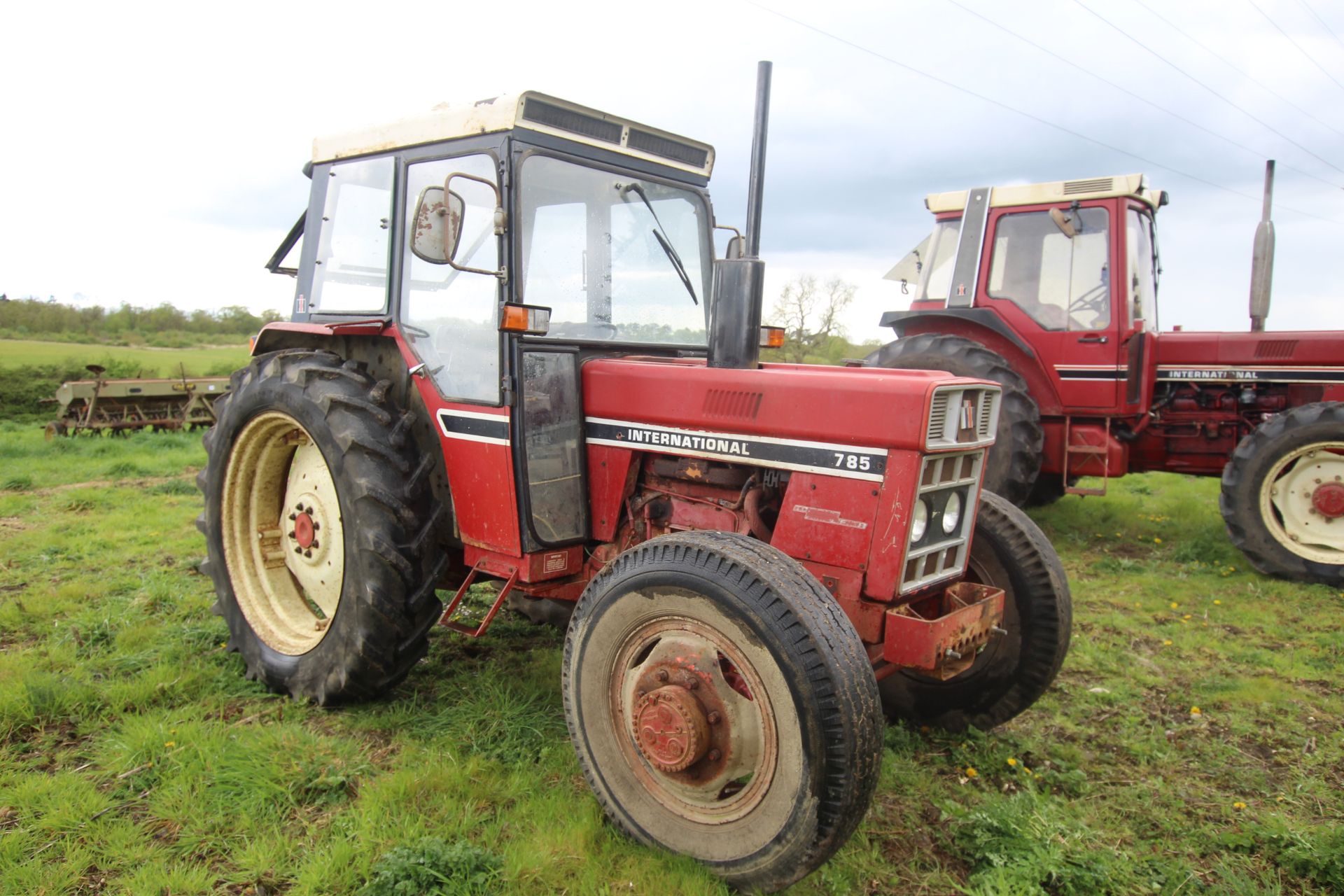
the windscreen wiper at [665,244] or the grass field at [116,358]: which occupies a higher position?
the windscreen wiper at [665,244]

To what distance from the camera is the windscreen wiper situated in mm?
3928

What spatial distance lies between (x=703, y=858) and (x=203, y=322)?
1019 inches

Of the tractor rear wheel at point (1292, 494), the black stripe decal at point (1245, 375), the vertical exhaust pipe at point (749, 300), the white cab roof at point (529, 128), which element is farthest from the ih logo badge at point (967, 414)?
the black stripe decal at point (1245, 375)

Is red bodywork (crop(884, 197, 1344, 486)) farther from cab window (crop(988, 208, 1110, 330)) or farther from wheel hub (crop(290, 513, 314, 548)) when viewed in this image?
wheel hub (crop(290, 513, 314, 548))

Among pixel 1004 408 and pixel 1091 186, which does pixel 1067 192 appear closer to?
pixel 1091 186

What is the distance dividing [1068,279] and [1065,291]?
0.31 feet

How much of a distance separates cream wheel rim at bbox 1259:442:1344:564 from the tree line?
49.9 feet

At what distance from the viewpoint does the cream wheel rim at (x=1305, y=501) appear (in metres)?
6.20

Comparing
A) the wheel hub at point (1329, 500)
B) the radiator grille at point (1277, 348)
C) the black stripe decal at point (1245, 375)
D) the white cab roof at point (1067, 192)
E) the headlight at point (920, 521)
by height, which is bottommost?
the wheel hub at point (1329, 500)

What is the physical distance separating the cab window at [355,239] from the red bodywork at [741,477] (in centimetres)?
24

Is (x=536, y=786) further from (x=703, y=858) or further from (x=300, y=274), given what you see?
(x=300, y=274)

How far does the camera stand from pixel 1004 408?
661cm

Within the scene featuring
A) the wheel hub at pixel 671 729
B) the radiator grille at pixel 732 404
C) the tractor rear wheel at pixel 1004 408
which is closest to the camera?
the wheel hub at pixel 671 729

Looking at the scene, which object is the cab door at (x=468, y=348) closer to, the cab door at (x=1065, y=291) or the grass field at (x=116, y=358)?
the cab door at (x=1065, y=291)
